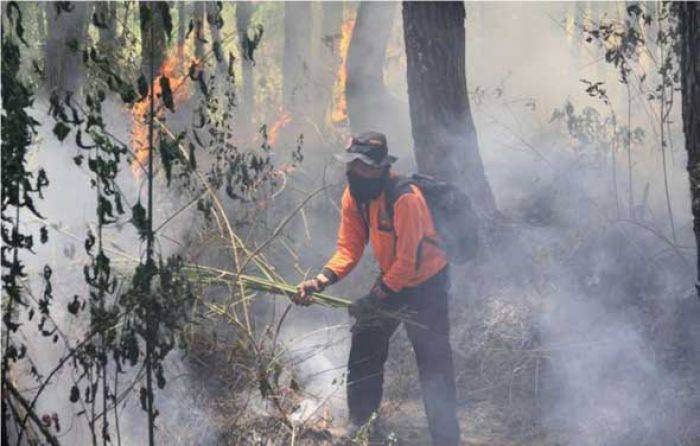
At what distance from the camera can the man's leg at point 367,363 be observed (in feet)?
21.0

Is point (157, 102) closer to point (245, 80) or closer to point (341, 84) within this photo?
point (341, 84)

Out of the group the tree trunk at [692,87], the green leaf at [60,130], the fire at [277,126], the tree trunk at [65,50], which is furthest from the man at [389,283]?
the fire at [277,126]

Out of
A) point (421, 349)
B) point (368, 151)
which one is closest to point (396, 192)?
point (368, 151)

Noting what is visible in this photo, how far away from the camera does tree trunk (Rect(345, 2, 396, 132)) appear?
43.3ft

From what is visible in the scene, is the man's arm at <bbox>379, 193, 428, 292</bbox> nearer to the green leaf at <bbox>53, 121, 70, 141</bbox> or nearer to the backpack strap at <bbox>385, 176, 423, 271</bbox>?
the backpack strap at <bbox>385, 176, 423, 271</bbox>

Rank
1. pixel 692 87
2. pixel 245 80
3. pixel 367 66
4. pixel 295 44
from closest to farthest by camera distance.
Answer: pixel 692 87, pixel 367 66, pixel 295 44, pixel 245 80

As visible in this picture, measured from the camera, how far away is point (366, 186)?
6.09 metres

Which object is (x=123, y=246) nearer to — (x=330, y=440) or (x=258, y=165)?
(x=258, y=165)

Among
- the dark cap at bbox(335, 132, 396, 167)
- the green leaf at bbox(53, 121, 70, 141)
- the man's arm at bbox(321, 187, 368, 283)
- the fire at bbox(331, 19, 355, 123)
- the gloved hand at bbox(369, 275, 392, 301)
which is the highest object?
the fire at bbox(331, 19, 355, 123)

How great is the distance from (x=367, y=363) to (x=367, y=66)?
295 inches

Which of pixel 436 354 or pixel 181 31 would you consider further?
pixel 181 31

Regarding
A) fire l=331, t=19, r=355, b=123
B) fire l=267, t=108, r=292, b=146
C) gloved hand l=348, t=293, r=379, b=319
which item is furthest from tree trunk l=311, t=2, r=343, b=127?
gloved hand l=348, t=293, r=379, b=319

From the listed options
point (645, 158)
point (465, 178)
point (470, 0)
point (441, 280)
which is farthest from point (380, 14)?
point (470, 0)

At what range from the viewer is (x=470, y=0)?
31.1 metres
